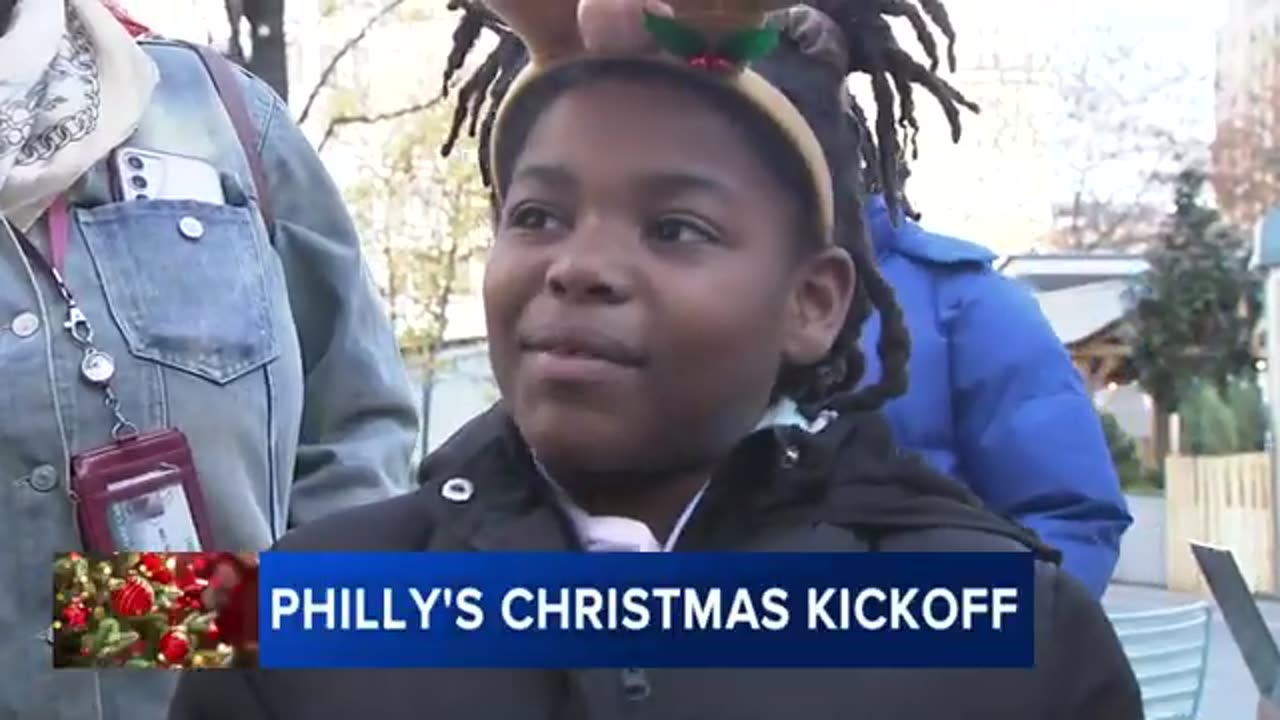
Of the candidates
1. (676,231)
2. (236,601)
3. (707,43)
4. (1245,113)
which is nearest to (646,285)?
(676,231)

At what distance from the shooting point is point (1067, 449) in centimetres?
125

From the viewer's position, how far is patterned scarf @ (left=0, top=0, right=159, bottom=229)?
1.24 meters

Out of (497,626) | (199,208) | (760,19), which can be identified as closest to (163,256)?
(199,208)

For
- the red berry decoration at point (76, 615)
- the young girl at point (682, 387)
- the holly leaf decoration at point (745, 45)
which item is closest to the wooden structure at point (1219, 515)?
the young girl at point (682, 387)

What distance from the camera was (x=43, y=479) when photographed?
1.22m

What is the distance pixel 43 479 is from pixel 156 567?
0.35 feet

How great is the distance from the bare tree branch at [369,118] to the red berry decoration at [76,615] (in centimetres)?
40

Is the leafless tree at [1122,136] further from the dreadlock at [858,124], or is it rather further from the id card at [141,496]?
the id card at [141,496]

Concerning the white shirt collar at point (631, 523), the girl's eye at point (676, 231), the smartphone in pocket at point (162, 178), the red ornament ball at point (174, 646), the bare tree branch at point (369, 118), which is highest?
the bare tree branch at point (369, 118)

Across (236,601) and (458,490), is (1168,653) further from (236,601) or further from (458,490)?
(236,601)

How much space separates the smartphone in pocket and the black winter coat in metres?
0.28

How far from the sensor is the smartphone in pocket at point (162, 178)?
4.21 ft

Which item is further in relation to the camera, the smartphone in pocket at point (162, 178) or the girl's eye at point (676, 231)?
the smartphone in pocket at point (162, 178)

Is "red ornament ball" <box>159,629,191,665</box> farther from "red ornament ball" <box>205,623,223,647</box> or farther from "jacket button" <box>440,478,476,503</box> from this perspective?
"jacket button" <box>440,478,476,503</box>
